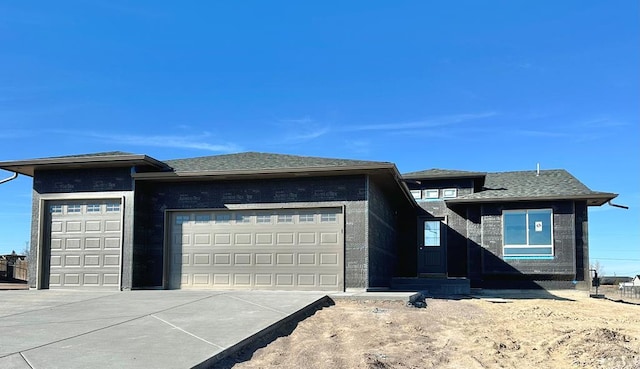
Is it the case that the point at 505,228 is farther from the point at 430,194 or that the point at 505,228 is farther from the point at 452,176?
the point at 430,194

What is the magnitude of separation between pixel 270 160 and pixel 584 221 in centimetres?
1135

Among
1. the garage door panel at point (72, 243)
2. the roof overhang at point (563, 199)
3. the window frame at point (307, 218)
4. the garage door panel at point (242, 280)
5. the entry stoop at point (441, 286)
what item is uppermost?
the roof overhang at point (563, 199)

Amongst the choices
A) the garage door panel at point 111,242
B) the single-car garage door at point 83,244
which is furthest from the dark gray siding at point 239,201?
the single-car garage door at point 83,244

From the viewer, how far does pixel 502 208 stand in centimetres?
1956

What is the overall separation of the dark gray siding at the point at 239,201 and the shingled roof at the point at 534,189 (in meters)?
7.68

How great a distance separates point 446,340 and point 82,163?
429 inches

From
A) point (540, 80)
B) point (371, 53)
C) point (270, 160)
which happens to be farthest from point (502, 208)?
point (270, 160)

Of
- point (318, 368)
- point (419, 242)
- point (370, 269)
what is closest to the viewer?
point (318, 368)

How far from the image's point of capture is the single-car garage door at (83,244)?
1474 cm

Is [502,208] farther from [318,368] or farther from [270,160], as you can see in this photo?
[318,368]

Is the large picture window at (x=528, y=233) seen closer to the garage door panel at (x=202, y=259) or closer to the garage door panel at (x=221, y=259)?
the garage door panel at (x=221, y=259)

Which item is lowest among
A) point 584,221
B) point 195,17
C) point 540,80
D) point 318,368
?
point 318,368

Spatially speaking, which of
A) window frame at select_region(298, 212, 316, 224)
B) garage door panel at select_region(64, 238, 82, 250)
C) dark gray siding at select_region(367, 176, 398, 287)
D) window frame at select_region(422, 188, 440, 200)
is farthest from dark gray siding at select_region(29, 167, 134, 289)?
window frame at select_region(422, 188, 440, 200)

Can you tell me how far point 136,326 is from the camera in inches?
319
